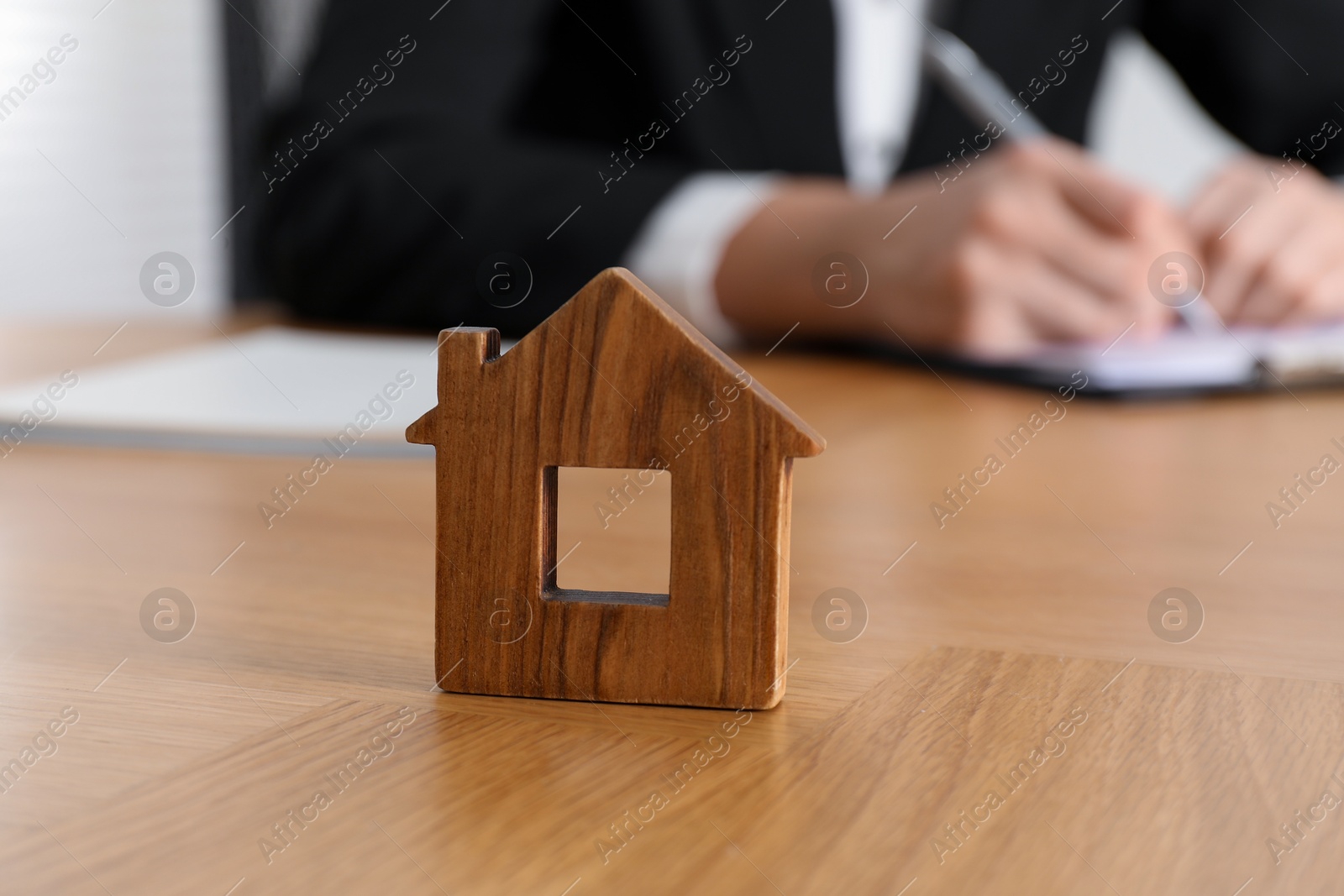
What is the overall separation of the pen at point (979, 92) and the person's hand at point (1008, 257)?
0.04 meters

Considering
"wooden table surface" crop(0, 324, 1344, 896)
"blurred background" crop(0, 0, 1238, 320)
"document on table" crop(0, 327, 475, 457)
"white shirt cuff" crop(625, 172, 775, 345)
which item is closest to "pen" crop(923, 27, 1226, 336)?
"white shirt cuff" crop(625, 172, 775, 345)

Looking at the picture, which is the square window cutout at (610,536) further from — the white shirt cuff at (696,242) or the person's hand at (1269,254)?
the person's hand at (1269,254)

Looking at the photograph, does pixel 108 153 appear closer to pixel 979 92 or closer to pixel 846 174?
pixel 846 174

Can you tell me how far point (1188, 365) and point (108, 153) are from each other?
3446 millimetres

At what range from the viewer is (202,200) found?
3910mm

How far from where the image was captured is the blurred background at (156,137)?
348cm

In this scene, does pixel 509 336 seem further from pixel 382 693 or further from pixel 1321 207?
pixel 382 693

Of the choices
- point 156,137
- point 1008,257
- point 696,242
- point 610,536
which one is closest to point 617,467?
point 610,536

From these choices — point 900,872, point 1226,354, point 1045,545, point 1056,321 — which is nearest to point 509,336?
point 1056,321

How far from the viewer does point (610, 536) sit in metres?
0.64

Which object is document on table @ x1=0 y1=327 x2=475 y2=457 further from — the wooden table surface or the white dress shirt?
the white dress shirt

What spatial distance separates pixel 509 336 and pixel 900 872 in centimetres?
126

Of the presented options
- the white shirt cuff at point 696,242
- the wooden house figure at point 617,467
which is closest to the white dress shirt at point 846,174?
the white shirt cuff at point 696,242

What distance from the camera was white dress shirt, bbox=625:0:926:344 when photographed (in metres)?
1.48
